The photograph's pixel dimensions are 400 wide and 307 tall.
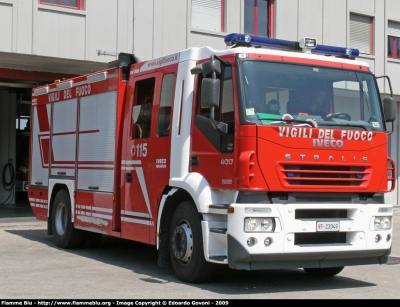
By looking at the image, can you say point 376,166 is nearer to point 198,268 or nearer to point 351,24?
point 198,268

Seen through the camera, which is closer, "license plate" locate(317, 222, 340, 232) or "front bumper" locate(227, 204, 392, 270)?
"front bumper" locate(227, 204, 392, 270)

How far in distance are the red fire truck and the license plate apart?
0.06 ft

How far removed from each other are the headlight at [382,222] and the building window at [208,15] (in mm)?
10370

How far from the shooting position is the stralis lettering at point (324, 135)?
306 inches

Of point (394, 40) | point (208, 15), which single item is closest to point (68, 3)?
point (208, 15)

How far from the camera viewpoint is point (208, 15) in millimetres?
18047

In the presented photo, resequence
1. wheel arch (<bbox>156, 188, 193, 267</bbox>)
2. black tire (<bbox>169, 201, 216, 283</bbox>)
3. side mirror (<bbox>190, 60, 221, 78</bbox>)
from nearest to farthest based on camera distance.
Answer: side mirror (<bbox>190, 60, 221, 78</bbox>), black tire (<bbox>169, 201, 216, 283</bbox>), wheel arch (<bbox>156, 188, 193, 267</bbox>)

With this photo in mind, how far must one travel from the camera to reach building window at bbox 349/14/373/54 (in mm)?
21516

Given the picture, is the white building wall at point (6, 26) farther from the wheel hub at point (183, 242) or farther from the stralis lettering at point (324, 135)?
the stralis lettering at point (324, 135)

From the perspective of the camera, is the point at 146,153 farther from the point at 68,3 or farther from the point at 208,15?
the point at 208,15

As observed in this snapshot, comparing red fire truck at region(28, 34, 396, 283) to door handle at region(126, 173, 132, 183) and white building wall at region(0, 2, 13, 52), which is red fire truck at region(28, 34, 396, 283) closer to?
door handle at region(126, 173, 132, 183)

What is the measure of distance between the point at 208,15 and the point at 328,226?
11.1m

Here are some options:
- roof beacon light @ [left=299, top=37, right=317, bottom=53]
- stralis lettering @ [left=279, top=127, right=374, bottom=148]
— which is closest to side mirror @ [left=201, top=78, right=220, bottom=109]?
stralis lettering @ [left=279, top=127, right=374, bottom=148]

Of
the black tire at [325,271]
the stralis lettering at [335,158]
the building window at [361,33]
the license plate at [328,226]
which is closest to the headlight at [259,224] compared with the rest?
the license plate at [328,226]
